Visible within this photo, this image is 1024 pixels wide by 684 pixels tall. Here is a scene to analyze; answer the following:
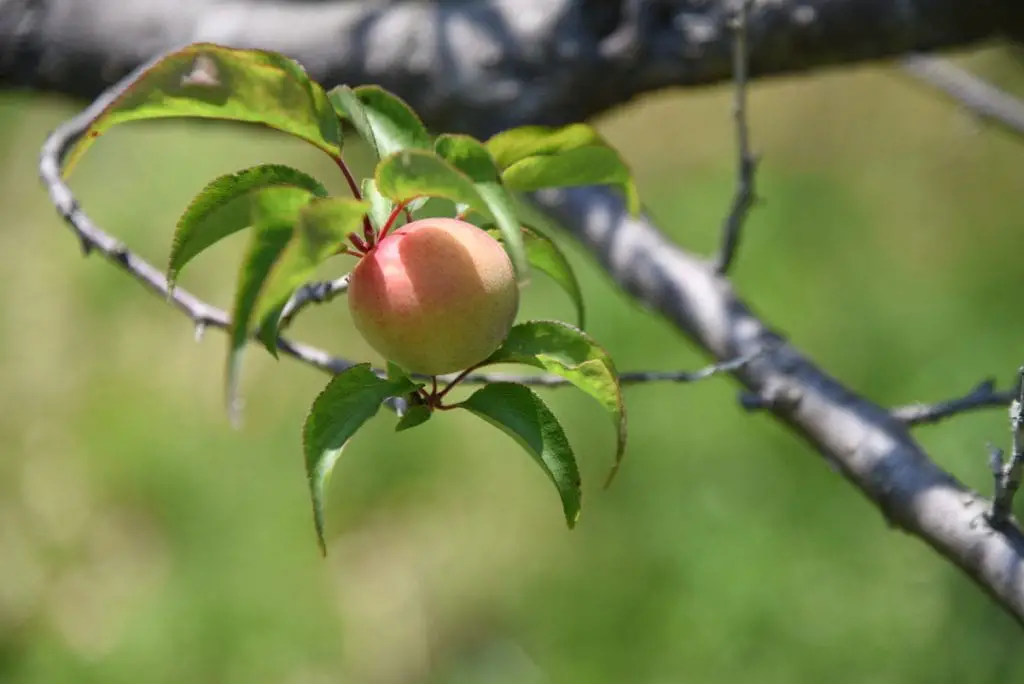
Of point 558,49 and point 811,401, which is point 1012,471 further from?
point 558,49

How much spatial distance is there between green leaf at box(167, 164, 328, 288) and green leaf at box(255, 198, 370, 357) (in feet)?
→ 0.21

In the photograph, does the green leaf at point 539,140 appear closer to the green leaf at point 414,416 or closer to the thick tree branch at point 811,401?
the green leaf at point 414,416

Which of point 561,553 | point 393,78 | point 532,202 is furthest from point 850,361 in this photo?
point 393,78

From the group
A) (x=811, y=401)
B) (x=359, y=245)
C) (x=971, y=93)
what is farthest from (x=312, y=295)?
(x=971, y=93)

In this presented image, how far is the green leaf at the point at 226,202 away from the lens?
1.79 ft

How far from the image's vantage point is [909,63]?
1.49 metres

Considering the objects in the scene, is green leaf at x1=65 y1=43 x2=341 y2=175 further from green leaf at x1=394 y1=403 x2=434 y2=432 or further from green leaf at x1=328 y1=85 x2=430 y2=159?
green leaf at x1=394 y1=403 x2=434 y2=432

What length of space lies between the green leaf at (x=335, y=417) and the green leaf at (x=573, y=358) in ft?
0.24

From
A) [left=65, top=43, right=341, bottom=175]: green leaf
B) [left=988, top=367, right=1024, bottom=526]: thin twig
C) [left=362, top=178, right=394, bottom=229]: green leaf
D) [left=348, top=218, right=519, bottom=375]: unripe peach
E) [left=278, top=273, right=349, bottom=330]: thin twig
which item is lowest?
[left=988, top=367, right=1024, bottom=526]: thin twig

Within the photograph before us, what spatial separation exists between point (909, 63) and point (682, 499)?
85 cm

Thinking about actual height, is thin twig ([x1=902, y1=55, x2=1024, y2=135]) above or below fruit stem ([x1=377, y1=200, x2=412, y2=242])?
below

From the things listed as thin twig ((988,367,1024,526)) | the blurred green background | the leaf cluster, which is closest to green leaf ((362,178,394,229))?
the leaf cluster

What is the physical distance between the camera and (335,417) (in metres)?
0.57

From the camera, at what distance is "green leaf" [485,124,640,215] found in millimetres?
634
